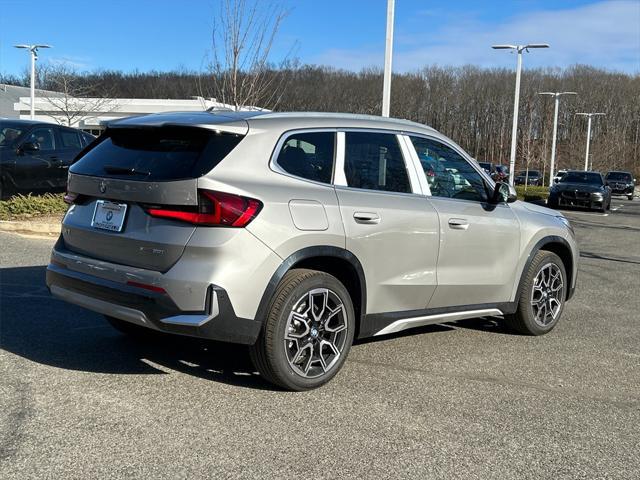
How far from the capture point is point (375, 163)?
484 cm

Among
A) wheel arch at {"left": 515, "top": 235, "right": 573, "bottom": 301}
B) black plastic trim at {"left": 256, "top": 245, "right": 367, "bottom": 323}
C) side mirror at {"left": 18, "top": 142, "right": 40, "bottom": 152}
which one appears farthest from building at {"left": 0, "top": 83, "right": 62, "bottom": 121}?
black plastic trim at {"left": 256, "top": 245, "right": 367, "bottom": 323}

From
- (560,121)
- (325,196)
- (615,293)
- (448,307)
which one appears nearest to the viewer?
(325,196)

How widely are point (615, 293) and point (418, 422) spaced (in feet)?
18.5

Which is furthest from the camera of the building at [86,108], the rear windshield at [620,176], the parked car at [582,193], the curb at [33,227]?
the building at [86,108]

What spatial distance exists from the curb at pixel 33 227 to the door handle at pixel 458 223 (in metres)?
7.83

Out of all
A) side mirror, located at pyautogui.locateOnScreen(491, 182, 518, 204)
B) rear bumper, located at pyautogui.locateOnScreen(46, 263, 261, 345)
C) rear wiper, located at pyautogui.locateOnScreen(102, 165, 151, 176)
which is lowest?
rear bumper, located at pyautogui.locateOnScreen(46, 263, 261, 345)

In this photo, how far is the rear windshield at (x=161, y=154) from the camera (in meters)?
3.99

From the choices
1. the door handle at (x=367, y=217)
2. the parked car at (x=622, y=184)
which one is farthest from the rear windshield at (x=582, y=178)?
the door handle at (x=367, y=217)

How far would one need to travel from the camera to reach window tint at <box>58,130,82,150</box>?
12.7 m

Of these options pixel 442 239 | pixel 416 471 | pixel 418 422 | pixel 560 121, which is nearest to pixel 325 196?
pixel 442 239

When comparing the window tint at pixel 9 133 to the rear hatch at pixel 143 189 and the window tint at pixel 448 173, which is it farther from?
the window tint at pixel 448 173

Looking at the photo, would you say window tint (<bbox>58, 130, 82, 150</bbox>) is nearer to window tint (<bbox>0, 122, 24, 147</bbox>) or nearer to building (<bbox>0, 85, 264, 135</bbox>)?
window tint (<bbox>0, 122, 24, 147</bbox>)

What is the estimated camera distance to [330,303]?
4402 millimetres

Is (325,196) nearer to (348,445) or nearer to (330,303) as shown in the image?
(330,303)
